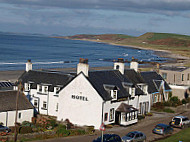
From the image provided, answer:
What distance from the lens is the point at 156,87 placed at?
5538 centimetres

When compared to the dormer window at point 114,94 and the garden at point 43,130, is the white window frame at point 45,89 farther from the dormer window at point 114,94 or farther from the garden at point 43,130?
the dormer window at point 114,94

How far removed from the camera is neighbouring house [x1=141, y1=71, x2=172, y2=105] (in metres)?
54.1

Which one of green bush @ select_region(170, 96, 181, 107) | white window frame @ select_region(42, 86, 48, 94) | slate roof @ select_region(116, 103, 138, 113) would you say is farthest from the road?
white window frame @ select_region(42, 86, 48, 94)

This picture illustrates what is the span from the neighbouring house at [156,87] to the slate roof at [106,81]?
7.93m

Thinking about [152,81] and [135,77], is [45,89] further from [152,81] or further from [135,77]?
[152,81]

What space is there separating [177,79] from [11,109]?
35734 mm

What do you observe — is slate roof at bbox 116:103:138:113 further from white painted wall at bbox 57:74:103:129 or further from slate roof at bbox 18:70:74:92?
slate roof at bbox 18:70:74:92

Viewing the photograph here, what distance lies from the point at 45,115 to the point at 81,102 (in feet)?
28.4

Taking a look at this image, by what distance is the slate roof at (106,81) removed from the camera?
41406mm

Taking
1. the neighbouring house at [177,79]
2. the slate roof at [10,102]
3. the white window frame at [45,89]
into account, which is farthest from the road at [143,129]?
the white window frame at [45,89]

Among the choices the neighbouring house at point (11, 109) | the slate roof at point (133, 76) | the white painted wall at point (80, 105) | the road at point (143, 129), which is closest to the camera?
the road at point (143, 129)

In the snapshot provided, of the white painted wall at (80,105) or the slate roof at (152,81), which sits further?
the slate roof at (152,81)

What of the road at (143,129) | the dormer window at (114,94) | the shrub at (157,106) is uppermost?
the dormer window at (114,94)

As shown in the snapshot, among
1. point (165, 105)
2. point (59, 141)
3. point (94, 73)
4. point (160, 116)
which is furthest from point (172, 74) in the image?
point (59, 141)
